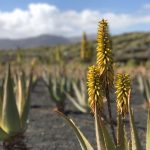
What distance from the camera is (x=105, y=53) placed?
358 centimetres

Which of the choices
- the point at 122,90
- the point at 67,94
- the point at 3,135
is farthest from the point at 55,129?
the point at 122,90

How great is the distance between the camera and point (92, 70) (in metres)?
3.53

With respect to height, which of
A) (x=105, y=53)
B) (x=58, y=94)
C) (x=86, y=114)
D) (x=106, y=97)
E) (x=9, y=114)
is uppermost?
(x=105, y=53)

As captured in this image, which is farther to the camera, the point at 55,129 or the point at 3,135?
the point at 55,129

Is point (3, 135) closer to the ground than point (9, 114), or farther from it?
closer to the ground

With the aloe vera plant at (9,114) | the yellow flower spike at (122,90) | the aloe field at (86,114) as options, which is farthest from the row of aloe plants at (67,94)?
the yellow flower spike at (122,90)

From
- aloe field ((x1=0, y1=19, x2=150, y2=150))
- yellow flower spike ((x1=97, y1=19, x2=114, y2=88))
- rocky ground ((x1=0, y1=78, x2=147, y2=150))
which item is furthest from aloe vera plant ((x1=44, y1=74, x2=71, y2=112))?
yellow flower spike ((x1=97, y1=19, x2=114, y2=88))

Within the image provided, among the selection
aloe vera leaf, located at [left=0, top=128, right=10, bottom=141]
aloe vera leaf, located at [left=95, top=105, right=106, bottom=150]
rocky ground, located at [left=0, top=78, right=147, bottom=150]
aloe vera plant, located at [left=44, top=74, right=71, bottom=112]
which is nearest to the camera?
aloe vera leaf, located at [left=95, top=105, right=106, bottom=150]

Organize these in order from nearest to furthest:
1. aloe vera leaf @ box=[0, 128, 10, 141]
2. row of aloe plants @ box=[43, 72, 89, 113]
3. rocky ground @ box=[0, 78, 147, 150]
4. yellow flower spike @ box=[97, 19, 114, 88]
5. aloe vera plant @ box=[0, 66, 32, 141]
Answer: yellow flower spike @ box=[97, 19, 114, 88] → aloe vera leaf @ box=[0, 128, 10, 141] → aloe vera plant @ box=[0, 66, 32, 141] → rocky ground @ box=[0, 78, 147, 150] → row of aloe plants @ box=[43, 72, 89, 113]

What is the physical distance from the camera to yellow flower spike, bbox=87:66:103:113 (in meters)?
3.45

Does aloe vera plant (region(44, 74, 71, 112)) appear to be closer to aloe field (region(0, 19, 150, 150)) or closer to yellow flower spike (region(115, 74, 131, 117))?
aloe field (region(0, 19, 150, 150))

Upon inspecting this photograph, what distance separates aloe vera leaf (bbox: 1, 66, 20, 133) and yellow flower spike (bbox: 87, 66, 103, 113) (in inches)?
102

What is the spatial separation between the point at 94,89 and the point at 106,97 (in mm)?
124

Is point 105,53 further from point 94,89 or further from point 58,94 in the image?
point 58,94
